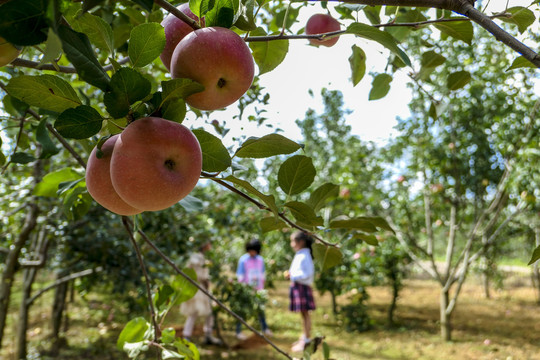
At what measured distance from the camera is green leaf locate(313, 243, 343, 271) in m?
0.81

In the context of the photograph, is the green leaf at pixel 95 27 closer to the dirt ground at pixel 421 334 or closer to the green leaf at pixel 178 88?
the green leaf at pixel 178 88

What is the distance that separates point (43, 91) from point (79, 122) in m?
0.07

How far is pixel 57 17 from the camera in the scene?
34cm

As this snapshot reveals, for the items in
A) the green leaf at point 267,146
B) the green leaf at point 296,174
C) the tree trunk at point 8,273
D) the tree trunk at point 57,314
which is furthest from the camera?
the tree trunk at point 57,314

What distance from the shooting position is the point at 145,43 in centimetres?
48

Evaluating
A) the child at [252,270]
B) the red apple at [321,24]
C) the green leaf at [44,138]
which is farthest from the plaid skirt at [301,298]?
the green leaf at [44,138]

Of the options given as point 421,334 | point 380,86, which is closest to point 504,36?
point 380,86

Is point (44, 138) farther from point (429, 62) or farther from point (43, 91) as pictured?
point (429, 62)

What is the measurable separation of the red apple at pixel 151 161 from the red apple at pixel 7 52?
0.70ft

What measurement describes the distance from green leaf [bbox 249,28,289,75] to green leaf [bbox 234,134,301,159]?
10.0 inches

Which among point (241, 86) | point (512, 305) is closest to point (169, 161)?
point (241, 86)

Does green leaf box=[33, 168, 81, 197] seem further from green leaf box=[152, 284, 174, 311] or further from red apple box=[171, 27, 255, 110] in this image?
red apple box=[171, 27, 255, 110]

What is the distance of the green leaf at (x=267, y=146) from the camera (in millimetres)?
548

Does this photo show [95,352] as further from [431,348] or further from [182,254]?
[431,348]
